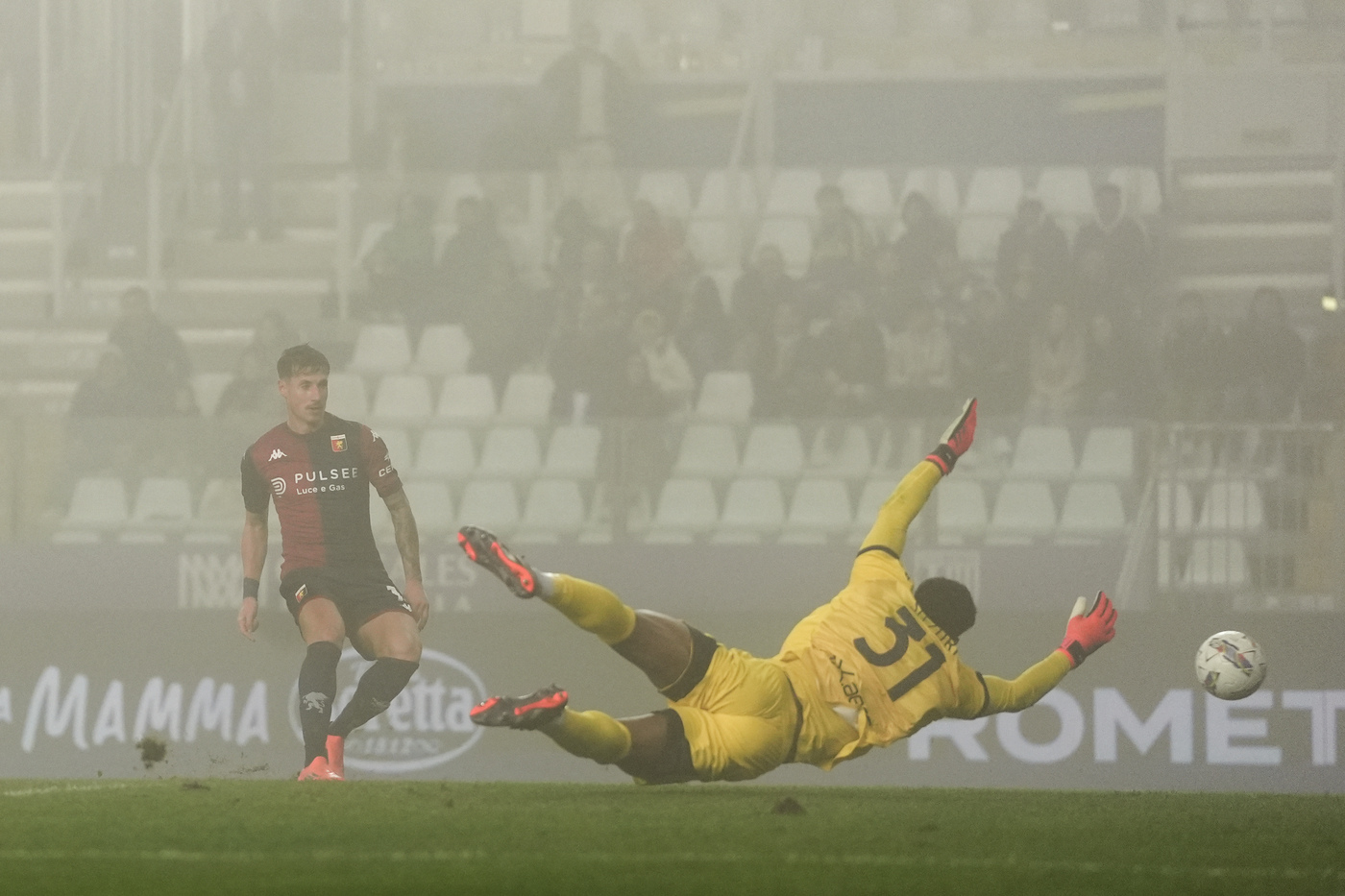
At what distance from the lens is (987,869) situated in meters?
4.55

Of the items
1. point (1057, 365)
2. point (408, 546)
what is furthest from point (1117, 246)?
point (408, 546)

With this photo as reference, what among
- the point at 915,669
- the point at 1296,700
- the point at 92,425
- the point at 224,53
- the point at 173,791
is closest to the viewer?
the point at 915,669

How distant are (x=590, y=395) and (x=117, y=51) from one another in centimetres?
405

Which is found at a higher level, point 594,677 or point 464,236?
point 464,236

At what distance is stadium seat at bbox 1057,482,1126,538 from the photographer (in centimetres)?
1024

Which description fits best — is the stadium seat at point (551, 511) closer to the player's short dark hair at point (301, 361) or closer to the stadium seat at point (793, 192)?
the stadium seat at point (793, 192)

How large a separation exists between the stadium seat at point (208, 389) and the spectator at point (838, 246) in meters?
3.59

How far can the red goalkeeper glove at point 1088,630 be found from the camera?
6707 millimetres

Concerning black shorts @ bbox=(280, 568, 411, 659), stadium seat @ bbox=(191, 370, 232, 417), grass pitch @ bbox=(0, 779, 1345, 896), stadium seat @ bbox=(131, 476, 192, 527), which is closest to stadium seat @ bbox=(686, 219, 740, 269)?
stadium seat @ bbox=(191, 370, 232, 417)

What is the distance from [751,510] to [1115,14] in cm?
406

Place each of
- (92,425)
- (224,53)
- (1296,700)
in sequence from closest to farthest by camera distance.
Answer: (1296,700)
(92,425)
(224,53)

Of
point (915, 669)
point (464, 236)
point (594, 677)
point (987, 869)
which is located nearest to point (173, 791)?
point (915, 669)

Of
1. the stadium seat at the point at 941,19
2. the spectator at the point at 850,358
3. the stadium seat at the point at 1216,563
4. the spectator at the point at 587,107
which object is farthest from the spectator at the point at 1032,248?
the spectator at the point at 587,107

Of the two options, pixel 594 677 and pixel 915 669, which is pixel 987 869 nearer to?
pixel 915 669
